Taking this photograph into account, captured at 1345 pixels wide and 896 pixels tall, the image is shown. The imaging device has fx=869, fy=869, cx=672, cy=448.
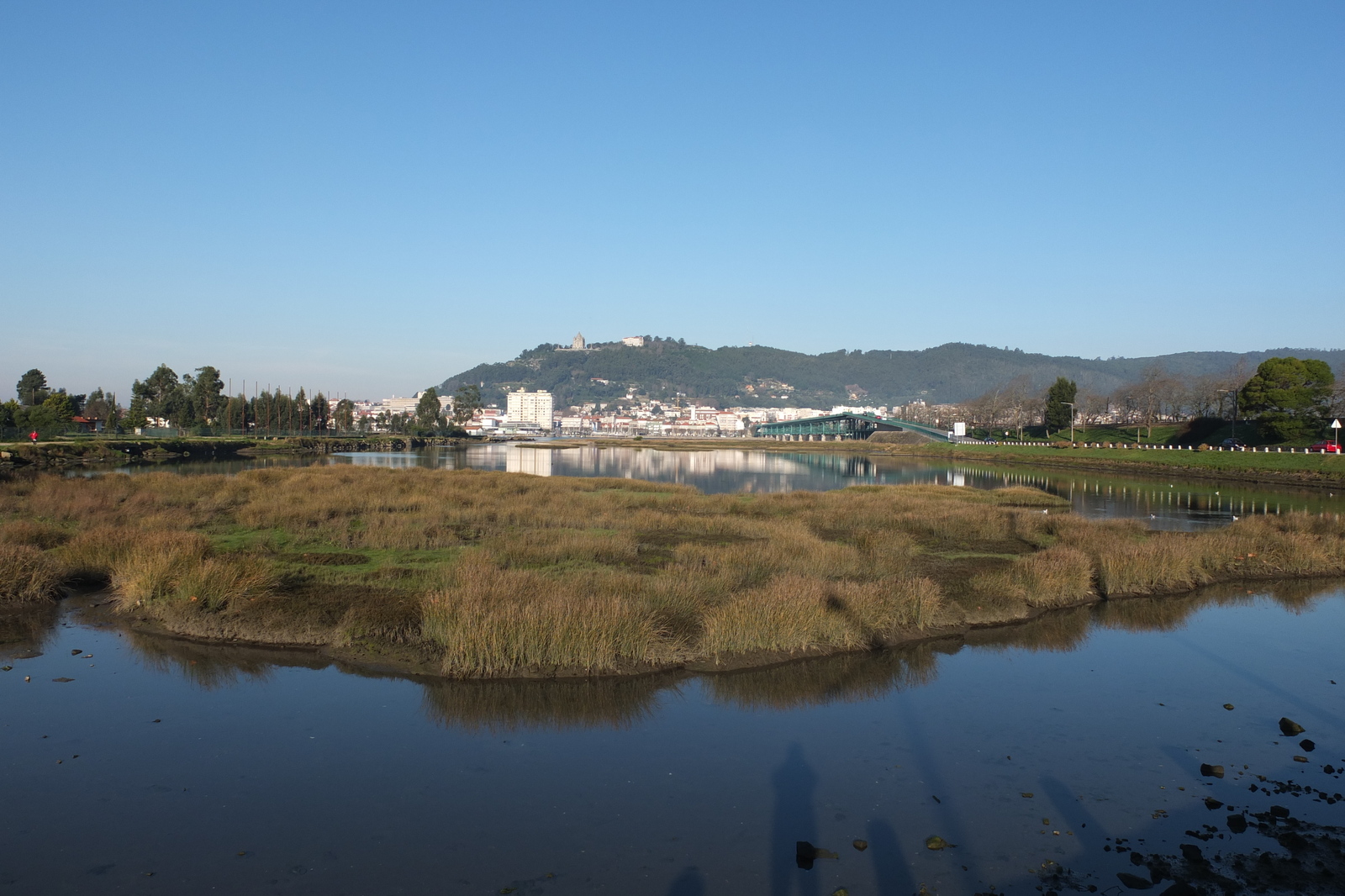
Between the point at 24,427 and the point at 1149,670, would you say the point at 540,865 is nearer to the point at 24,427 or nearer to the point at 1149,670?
the point at 1149,670

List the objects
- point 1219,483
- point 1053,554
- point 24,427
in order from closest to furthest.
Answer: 1. point 1053,554
2. point 1219,483
3. point 24,427

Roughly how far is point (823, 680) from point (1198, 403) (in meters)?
97.1

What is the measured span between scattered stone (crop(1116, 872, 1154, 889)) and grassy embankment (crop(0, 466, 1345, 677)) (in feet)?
19.8

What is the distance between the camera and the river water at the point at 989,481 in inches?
1454

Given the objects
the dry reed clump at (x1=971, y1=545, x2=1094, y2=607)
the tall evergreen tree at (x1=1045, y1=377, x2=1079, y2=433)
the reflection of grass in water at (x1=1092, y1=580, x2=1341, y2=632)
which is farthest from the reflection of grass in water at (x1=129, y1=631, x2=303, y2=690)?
the tall evergreen tree at (x1=1045, y1=377, x2=1079, y2=433)

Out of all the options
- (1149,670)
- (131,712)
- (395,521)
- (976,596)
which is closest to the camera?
(131,712)

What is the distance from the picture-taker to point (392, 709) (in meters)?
10.6

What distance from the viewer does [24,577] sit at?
14.8 m

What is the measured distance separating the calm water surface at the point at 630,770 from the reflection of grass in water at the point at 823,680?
0.06m

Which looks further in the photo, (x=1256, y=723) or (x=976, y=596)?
(x=976, y=596)

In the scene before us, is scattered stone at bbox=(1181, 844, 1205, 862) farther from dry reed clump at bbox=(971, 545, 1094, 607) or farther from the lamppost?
the lamppost

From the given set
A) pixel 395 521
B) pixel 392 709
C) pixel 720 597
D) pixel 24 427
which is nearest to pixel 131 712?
pixel 392 709

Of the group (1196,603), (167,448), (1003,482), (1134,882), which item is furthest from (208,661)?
(167,448)

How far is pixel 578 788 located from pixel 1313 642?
1352 cm
